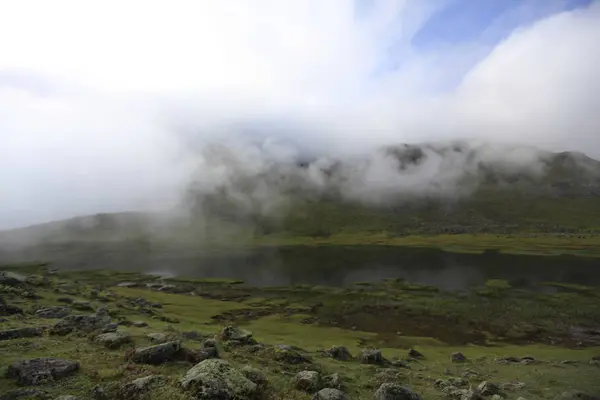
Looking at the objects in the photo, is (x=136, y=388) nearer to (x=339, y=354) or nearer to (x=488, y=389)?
(x=488, y=389)

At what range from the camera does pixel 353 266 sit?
14738 cm

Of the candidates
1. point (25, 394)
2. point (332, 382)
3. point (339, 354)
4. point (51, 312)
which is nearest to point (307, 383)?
point (332, 382)

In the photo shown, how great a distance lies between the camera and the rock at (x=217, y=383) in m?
15.7

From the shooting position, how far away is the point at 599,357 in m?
48.4

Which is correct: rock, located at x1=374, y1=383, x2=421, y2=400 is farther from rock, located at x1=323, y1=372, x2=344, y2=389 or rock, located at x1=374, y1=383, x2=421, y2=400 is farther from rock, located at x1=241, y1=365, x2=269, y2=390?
rock, located at x1=241, y1=365, x2=269, y2=390

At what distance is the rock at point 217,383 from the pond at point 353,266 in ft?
317

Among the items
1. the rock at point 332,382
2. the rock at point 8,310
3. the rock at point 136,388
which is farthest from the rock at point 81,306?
the rock at point 332,382

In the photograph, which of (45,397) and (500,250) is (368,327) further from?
(500,250)

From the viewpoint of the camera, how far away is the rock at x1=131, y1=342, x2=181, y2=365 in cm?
2019

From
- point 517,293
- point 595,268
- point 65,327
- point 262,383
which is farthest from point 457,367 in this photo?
point 595,268

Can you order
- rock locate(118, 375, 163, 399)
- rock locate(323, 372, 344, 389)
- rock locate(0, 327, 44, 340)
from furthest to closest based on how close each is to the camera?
1. rock locate(0, 327, 44, 340)
2. rock locate(323, 372, 344, 389)
3. rock locate(118, 375, 163, 399)

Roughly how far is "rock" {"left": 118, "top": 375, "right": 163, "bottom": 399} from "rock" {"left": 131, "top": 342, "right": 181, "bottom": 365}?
10.9ft

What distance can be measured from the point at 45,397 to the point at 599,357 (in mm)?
59116

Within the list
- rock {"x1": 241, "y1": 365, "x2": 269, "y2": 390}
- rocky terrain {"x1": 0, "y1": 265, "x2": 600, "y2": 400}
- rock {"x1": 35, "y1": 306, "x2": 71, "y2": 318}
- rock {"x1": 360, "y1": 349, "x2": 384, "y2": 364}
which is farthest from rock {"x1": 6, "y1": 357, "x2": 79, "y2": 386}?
rock {"x1": 360, "y1": 349, "x2": 384, "y2": 364}
